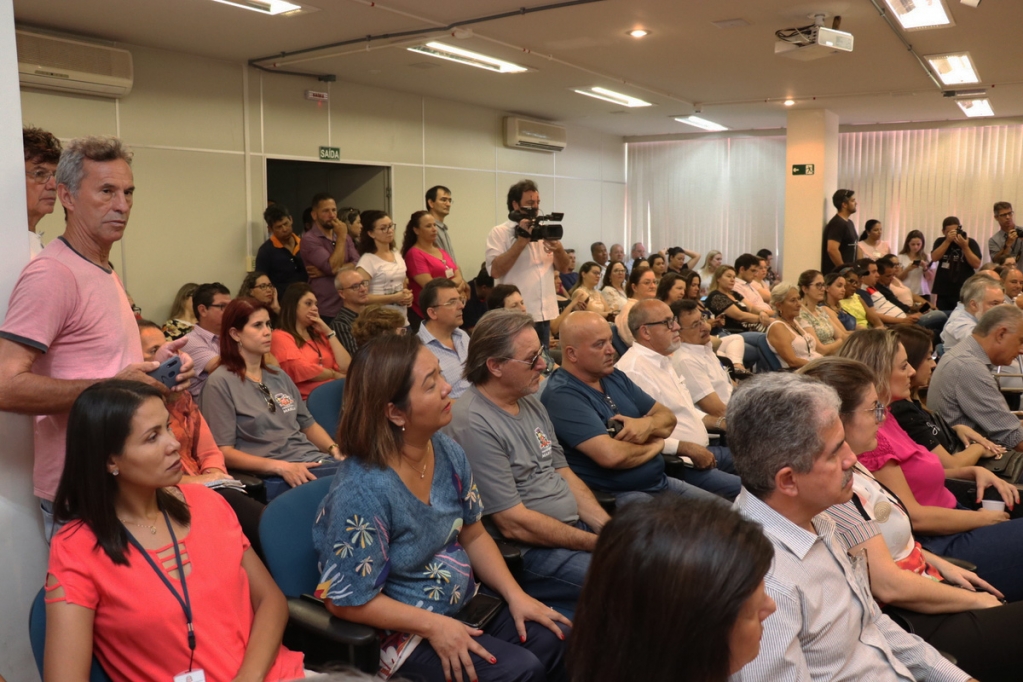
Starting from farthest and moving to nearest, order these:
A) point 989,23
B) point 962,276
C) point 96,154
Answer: point 962,276
point 989,23
point 96,154

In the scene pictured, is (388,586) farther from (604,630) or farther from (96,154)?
(96,154)

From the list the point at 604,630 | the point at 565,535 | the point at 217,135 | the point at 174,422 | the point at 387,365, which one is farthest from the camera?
the point at 217,135

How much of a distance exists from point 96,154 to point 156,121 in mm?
4876

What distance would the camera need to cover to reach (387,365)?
6.64 ft

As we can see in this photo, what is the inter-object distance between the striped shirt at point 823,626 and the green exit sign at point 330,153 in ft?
21.6

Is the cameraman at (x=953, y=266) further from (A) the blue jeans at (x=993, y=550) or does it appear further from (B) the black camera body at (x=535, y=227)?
(A) the blue jeans at (x=993, y=550)

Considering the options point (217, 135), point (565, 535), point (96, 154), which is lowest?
point (565, 535)

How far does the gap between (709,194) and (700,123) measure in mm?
1849

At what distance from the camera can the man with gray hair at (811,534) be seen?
1632 mm

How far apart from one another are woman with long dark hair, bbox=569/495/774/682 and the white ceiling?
4.73 meters

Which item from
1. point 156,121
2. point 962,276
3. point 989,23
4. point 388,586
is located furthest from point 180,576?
point 962,276

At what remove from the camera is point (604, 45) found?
21.3ft

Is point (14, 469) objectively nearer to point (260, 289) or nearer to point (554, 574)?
point (554, 574)

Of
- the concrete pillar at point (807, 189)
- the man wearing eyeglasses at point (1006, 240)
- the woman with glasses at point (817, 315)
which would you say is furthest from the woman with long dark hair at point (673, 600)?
the concrete pillar at point (807, 189)
